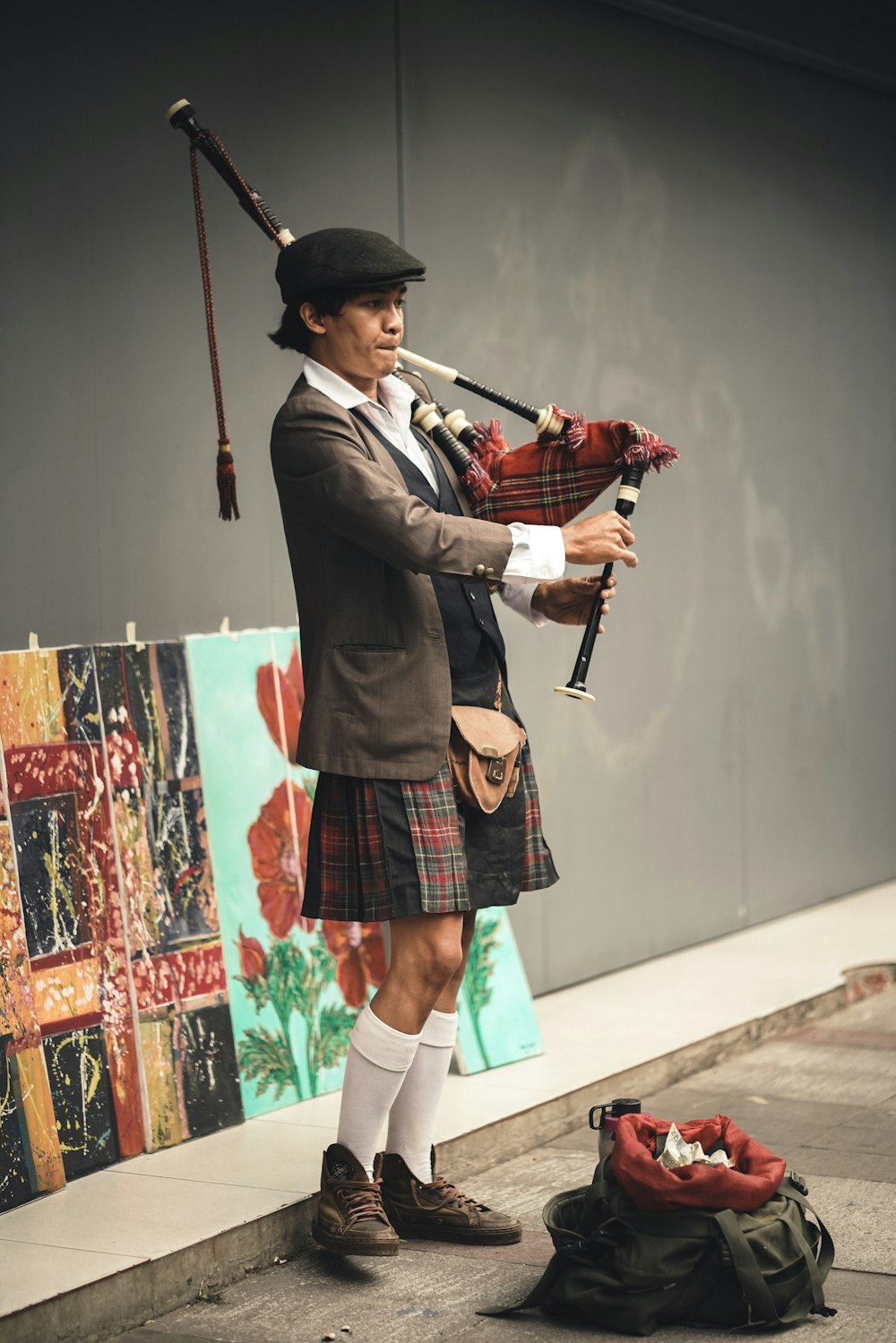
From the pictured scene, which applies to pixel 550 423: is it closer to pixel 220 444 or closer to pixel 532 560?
pixel 532 560

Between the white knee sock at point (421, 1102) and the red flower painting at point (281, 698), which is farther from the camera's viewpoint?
the red flower painting at point (281, 698)

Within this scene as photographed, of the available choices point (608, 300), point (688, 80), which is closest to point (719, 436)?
point (608, 300)

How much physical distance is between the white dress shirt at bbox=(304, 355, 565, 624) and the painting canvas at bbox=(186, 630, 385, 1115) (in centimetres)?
99

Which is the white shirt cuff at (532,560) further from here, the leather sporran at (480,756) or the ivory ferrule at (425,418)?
the ivory ferrule at (425,418)

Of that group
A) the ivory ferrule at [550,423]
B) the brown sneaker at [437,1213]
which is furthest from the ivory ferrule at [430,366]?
the brown sneaker at [437,1213]

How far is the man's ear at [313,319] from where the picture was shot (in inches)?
139

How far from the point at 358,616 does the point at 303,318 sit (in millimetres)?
602

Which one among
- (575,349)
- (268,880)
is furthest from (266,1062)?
(575,349)

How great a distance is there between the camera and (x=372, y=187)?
199 inches

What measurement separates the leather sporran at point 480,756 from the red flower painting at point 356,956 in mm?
1187

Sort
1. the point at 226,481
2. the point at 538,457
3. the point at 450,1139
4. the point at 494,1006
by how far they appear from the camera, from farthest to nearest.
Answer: the point at 494,1006 < the point at 450,1139 < the point at 226,481 < the point at 538,457

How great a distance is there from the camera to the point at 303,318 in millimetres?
3549

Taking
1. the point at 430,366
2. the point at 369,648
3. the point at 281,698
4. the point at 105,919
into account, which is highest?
the point at 430,366

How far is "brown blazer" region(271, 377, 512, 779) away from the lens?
3.42m
